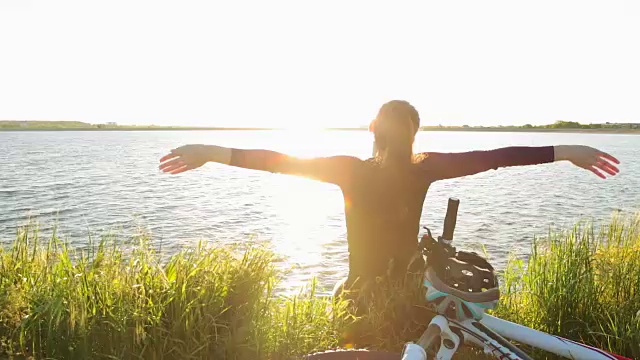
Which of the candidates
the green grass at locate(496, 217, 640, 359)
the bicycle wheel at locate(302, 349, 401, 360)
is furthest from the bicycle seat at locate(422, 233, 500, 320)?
the green grass at locate(496, 217, 640, 359)

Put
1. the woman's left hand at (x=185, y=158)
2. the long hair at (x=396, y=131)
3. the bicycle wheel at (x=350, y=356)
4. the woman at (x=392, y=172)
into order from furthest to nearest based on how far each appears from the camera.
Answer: the long hair at (x=396, y=131) → the woman at (x=392, y=172) → the woman's left hand at (x=185, y=158) → the bicycle wheel at (x=350, y=356)

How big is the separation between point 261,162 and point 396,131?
1236 mm

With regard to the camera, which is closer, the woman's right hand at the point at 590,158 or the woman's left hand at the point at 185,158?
the woman's left hand at the point at 185,158

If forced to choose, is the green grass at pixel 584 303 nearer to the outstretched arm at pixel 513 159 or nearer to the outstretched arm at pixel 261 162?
the outstretched arm at pixel 513 159

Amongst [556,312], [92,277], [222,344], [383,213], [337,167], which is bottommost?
A: [556,312]

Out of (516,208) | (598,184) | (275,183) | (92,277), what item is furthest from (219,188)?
(92,277)

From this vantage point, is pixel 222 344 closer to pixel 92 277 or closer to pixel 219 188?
pixel 92 277

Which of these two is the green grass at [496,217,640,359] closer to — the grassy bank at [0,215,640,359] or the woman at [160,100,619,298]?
the grassy bank at [0,215,640,359]

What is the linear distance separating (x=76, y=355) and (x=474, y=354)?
3459 mm

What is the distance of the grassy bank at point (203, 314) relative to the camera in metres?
4.19

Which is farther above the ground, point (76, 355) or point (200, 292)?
point (200, 292)

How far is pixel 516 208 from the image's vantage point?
27.1 meters

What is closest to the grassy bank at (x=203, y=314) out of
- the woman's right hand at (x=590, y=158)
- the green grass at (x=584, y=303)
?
the green grass at (x=584, y=303)

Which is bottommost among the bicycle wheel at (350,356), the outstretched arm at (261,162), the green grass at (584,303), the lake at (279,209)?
the lake at (279,209)
